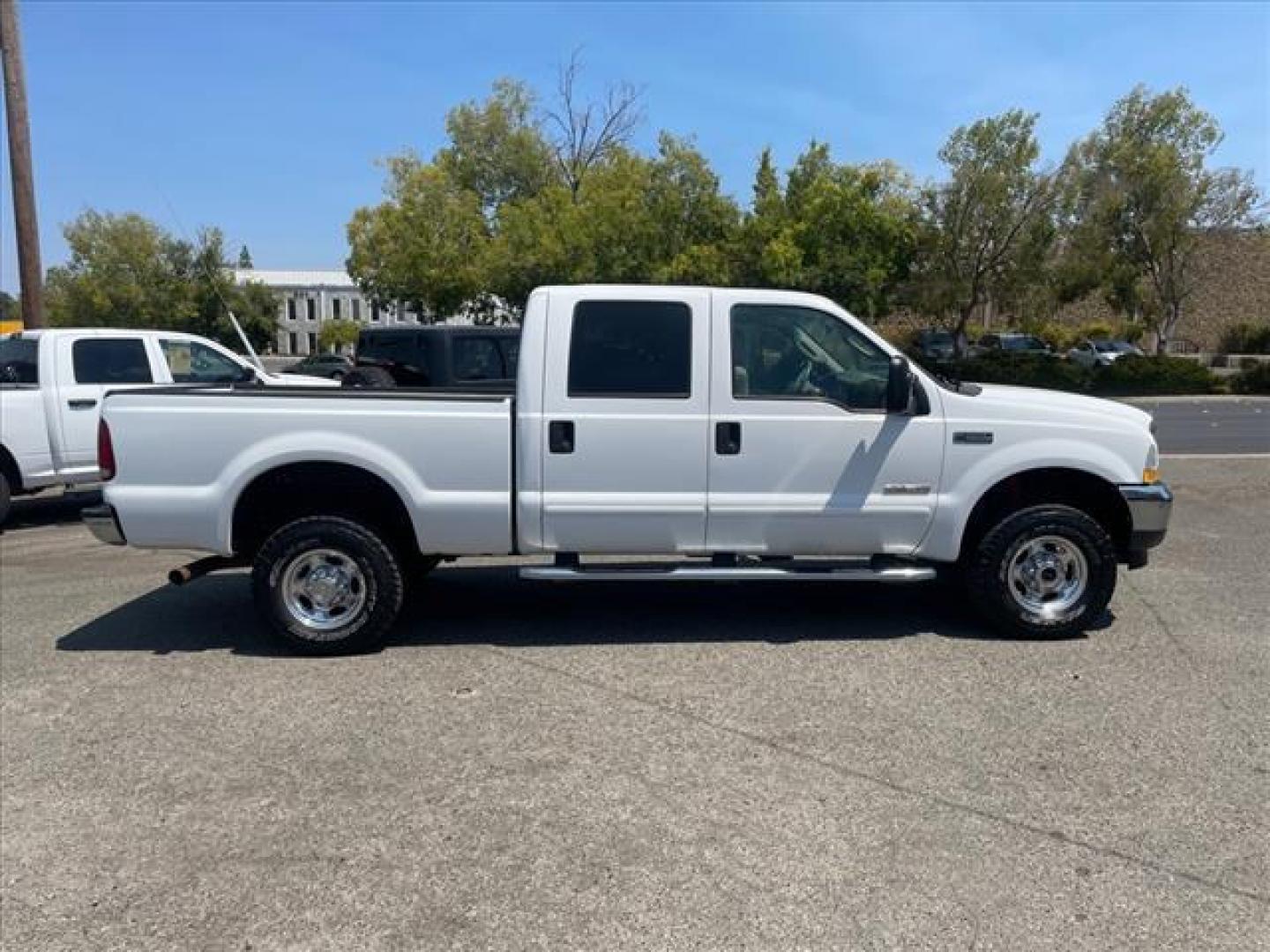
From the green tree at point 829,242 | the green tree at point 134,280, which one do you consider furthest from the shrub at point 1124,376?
the green tree at point 134,280

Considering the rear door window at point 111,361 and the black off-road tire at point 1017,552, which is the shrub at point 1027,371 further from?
the black off-road tire at point 1017,552

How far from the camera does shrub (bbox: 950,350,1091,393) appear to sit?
3262 cm

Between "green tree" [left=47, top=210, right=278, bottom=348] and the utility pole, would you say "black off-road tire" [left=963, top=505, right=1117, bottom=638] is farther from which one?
"green tree" [left=47, top=210, right=278, bottom=348]

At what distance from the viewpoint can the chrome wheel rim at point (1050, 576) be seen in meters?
5.68

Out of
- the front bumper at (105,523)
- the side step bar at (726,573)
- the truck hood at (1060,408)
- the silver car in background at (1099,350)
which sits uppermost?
the silver car in background at (1099,350)

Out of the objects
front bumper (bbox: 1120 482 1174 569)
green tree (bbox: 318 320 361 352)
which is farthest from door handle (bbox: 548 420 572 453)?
green tree (bbox: 318 320 361 352)

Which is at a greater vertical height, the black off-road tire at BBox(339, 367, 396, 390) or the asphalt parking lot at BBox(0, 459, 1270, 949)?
the black off-road tire at BBox(339, 367, 396, 390)

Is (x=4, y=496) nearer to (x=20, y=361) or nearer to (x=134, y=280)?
(x=20, y=361)

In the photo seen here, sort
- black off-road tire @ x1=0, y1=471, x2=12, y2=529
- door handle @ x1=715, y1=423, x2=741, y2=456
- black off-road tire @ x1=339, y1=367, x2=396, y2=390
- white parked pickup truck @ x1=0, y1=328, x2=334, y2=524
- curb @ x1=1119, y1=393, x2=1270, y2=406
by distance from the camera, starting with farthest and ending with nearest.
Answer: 1. curb @ x1=1119, y1=393, x2=1270, y2=406
2. black off-road tire @ x1=339, y1=367, x2=396, y2=390
3. white parked pickup truck @ x1=0, y1=328, x2=334, y2=524
4. black off-road tire @ x1=0, y1=471, x2=12, y2=529
5. door handle @ x1=715, y1=423, x2=741, y2=456

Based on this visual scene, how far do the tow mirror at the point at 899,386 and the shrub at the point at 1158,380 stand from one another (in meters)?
31.2

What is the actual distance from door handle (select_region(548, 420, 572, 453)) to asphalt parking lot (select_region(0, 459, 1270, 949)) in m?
1.16

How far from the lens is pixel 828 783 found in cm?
394

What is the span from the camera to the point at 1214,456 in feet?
45.8

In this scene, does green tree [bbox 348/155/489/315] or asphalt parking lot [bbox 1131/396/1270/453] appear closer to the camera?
asphalt parking lot [bbox 1131/396/1270/453]
